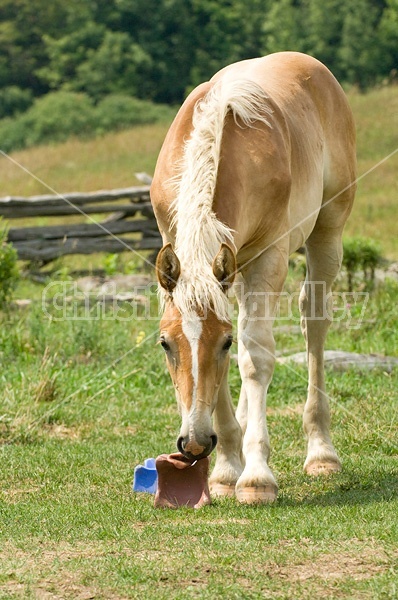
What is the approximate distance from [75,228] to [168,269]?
10.5 m

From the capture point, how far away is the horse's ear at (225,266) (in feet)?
14.4

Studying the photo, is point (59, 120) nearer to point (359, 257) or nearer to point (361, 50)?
point (361, 50)

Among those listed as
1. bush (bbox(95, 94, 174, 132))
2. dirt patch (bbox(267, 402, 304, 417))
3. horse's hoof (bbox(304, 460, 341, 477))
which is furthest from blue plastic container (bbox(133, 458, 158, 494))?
bush (bbox(95, 94, 174, 132))

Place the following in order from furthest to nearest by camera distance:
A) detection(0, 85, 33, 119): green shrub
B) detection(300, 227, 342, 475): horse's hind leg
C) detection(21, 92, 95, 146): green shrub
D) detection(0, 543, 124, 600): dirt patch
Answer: detection(0, 85, 33, 119): green shrub → detection(21, 92, 95, 146): green shrub → detection(300, 227, 342, 475): horse's hind leg → detection(0, 543, 124, 600): dirt patch

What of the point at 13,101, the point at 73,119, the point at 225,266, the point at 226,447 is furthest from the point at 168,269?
the point at 13,101

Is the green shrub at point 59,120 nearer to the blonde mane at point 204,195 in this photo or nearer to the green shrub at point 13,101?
the green shrub at point 13,101

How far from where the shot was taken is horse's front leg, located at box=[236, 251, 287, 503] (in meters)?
4.78

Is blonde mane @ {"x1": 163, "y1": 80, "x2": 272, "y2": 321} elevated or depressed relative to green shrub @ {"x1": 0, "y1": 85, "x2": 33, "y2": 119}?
depressed

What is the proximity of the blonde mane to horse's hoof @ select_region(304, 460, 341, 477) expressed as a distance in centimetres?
163

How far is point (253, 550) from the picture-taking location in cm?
389

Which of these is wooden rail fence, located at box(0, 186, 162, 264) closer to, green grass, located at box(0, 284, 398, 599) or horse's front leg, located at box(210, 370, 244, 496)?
green grass, located at box(0, 284, 398, 599)

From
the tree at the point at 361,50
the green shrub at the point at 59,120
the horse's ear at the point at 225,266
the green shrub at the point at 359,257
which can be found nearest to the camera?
the horse's ear at the point at 225,266

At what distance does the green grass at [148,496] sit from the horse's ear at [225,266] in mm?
1119

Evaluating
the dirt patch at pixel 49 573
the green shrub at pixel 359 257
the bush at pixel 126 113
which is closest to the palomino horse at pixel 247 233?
the dirt patch at pixel 49 573
